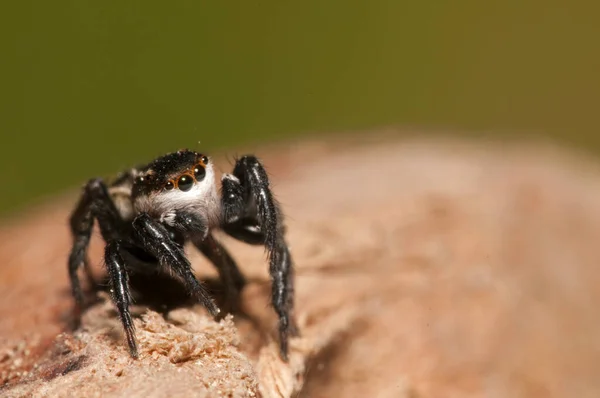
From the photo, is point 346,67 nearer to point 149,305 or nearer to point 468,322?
point 468,322

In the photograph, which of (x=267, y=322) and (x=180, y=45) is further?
(x=180, y=45)

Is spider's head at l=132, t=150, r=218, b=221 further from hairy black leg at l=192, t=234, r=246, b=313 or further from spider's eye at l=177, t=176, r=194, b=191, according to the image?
hairy black leg at l=192, t=234, r=246, b=313

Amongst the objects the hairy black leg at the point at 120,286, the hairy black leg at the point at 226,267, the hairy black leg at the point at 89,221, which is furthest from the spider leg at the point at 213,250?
the hairy black leg at the point at 89,221

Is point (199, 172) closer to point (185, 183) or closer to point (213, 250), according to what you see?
point (185, 183)

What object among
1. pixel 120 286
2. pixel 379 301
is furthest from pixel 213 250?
pixel 379 301

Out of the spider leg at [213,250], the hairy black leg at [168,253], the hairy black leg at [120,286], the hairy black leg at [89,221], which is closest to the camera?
the hairy black leg at [120,286]

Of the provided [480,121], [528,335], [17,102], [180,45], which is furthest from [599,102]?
[17,102]

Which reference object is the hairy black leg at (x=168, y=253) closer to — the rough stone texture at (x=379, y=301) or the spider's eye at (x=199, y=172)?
the rough stone texture at (x=379, y=301)
